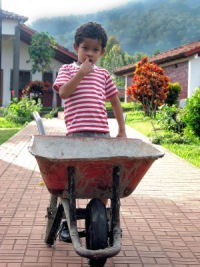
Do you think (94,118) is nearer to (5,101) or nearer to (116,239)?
(116,239)

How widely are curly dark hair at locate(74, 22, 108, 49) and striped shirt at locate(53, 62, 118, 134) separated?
0.23 m

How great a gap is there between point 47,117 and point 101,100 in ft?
59.7

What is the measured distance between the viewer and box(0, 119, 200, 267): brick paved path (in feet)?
12.3

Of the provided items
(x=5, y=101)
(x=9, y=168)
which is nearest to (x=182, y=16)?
(x=5, y=101)

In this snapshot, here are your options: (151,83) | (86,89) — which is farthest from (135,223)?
(151,83)

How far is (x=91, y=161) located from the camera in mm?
3051

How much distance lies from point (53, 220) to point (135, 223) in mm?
1274

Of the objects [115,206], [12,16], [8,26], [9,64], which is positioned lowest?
[115,206]

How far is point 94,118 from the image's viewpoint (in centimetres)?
371

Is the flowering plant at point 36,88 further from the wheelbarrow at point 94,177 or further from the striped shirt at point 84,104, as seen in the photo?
the wheelbarrow at point 94,177

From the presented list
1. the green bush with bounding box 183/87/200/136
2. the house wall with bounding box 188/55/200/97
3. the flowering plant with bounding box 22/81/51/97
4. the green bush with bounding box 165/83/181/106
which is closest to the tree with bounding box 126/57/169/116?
the green bush with bounding box 165/83/181/106

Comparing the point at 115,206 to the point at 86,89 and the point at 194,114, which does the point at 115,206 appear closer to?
the point at 86,89

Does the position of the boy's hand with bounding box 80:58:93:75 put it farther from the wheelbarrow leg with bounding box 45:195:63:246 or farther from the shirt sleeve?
the wheelbarrow leg with bounding box 45:195:63:246

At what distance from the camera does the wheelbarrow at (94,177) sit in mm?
3059
